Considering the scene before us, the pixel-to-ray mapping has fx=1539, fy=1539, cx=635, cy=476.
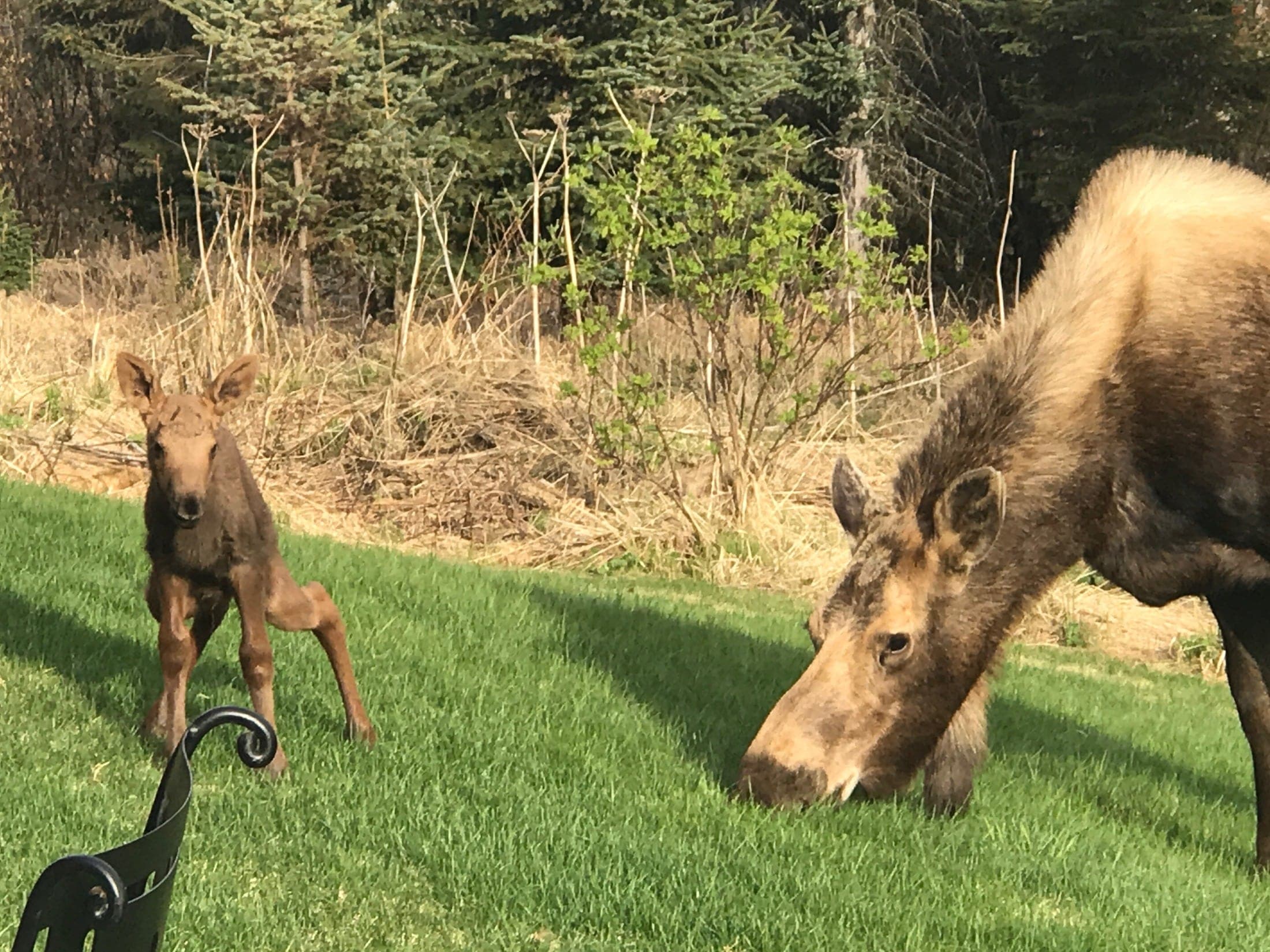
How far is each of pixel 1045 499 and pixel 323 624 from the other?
2846mm

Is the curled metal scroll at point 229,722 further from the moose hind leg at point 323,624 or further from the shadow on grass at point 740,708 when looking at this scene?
the shadow on grass at point 740,708

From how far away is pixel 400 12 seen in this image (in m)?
21.9

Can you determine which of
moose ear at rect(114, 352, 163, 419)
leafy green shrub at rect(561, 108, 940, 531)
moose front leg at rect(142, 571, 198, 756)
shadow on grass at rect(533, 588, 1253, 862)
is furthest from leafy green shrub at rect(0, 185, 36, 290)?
moose front leg at rect(142, 571, 198, 756)

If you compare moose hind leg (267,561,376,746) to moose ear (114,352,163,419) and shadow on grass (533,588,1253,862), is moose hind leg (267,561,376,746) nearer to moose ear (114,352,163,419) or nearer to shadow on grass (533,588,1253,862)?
moose ear (114,352,163,419)

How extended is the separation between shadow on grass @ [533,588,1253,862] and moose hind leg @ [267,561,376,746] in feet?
4.61

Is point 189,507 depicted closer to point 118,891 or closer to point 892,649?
point 892,649

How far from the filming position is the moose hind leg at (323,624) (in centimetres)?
595

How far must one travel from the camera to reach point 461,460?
1488cm

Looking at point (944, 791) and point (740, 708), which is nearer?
point (944, 791)

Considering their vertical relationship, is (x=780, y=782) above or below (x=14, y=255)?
above

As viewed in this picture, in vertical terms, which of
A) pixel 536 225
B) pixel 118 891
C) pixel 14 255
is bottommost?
pixel 14 255

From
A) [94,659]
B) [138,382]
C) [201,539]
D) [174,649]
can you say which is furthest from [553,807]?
[94,659]

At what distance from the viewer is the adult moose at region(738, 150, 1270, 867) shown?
5512 millimetres

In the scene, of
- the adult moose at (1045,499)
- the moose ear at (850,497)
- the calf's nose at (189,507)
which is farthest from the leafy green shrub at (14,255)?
the adult moose at (1045,499)
